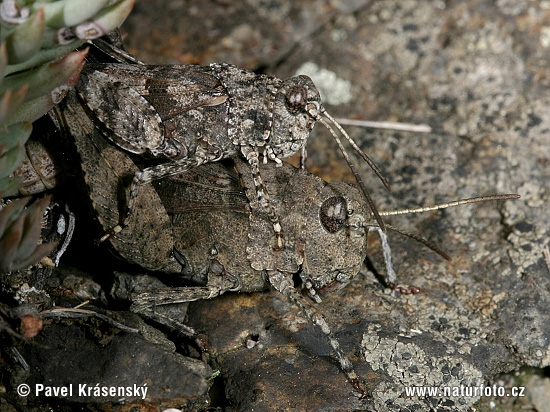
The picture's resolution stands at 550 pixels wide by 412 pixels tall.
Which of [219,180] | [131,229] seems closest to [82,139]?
[131,229]

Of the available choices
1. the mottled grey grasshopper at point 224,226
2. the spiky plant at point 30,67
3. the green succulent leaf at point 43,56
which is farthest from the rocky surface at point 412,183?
the green succulent leaf at point 43,56

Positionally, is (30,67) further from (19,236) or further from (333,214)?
(333,214)

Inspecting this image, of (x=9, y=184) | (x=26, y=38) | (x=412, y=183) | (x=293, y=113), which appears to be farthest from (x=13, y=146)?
(x=412, y=183)

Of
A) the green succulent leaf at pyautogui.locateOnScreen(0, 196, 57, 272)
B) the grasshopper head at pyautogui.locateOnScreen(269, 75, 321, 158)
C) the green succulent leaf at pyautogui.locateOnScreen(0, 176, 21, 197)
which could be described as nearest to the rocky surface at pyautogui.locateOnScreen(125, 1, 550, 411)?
the grasshopper head at pyautogui.locateOnScreen(269, 75, 321, 158)

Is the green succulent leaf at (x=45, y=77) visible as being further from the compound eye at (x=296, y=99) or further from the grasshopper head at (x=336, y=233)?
the grasshopper head at (x=336, y=233)

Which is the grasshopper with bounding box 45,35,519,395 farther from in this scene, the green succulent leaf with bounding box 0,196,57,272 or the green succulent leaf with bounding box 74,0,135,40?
the green succulent leaf with bounding box 74,0,135,40

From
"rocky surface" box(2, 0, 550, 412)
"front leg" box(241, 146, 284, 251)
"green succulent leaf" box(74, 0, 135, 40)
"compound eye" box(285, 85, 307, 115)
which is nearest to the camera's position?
"green succulent leaf" box(74, 0, 135, 40)

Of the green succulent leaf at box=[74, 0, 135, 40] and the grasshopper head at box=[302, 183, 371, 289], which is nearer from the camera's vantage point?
the green succulent leaf at box=[74, 0, 135, 40]
